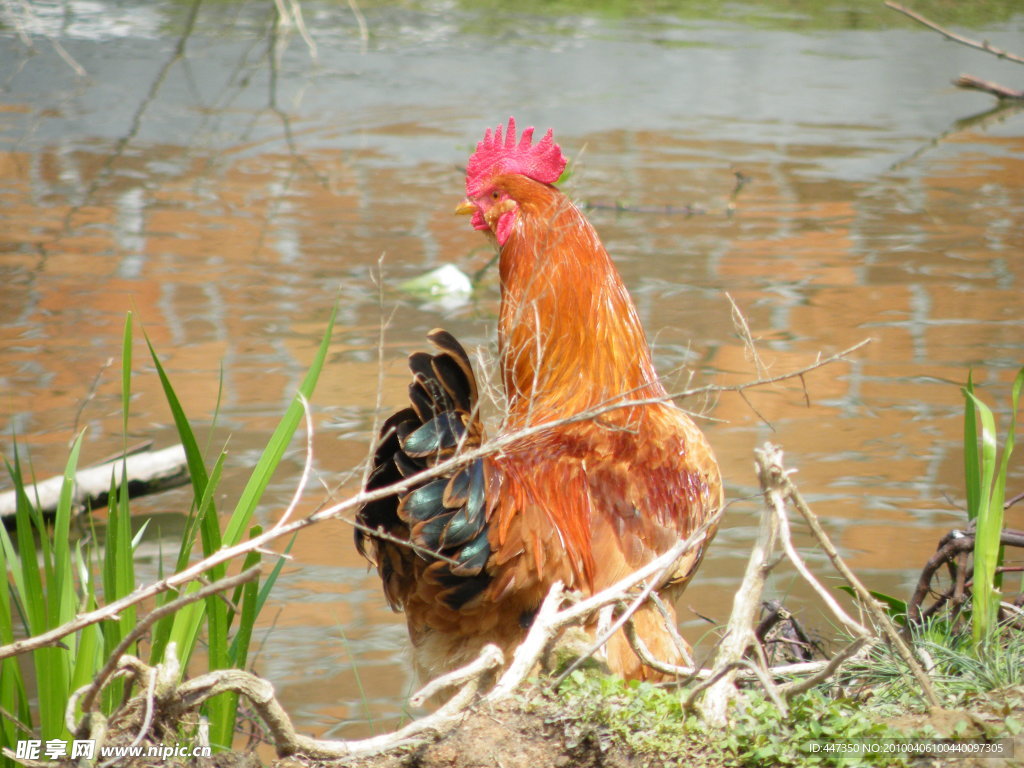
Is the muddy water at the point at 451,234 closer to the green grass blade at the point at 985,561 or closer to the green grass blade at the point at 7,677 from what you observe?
the green grass blade at the point at 985,561

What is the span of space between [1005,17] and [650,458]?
1483cm

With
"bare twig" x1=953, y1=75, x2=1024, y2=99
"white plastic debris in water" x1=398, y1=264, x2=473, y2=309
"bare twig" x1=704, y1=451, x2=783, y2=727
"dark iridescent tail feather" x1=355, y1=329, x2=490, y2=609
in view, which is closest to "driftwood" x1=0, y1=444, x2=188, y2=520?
"dark iridescent tail feather" x1=355, y1=329, x2=490, y2=609

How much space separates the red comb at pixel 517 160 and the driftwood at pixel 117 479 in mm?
1645

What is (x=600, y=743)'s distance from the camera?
207 centimetres

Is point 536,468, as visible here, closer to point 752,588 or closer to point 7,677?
point 752,588

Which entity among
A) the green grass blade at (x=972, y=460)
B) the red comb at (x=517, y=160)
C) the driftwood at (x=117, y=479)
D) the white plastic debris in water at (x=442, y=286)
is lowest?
the driftwood at (x=117, y=479)

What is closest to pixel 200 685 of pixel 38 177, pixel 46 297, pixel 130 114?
pixel 46 297

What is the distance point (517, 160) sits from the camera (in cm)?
346

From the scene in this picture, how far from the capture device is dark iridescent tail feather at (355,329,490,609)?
2.40 meters

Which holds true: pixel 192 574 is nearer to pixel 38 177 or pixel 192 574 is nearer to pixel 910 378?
pixel 910 378

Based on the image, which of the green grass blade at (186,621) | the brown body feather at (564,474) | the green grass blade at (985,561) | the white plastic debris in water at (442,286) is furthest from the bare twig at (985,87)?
the green grass blade at (186,621)

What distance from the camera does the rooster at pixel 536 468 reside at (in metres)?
2.47

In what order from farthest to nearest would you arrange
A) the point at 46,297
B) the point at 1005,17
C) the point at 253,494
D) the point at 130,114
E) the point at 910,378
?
1. the point at 1005,17
2. the point at 130,114
3. the point at 46,297
4. the point at 910,378
5. the point at 253,494

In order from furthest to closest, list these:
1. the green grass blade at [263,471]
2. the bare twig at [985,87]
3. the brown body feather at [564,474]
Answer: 1. the bare twig at [985,87]
2. the brown body feather at [564,474]
3. the green grass blade at [263,471]
